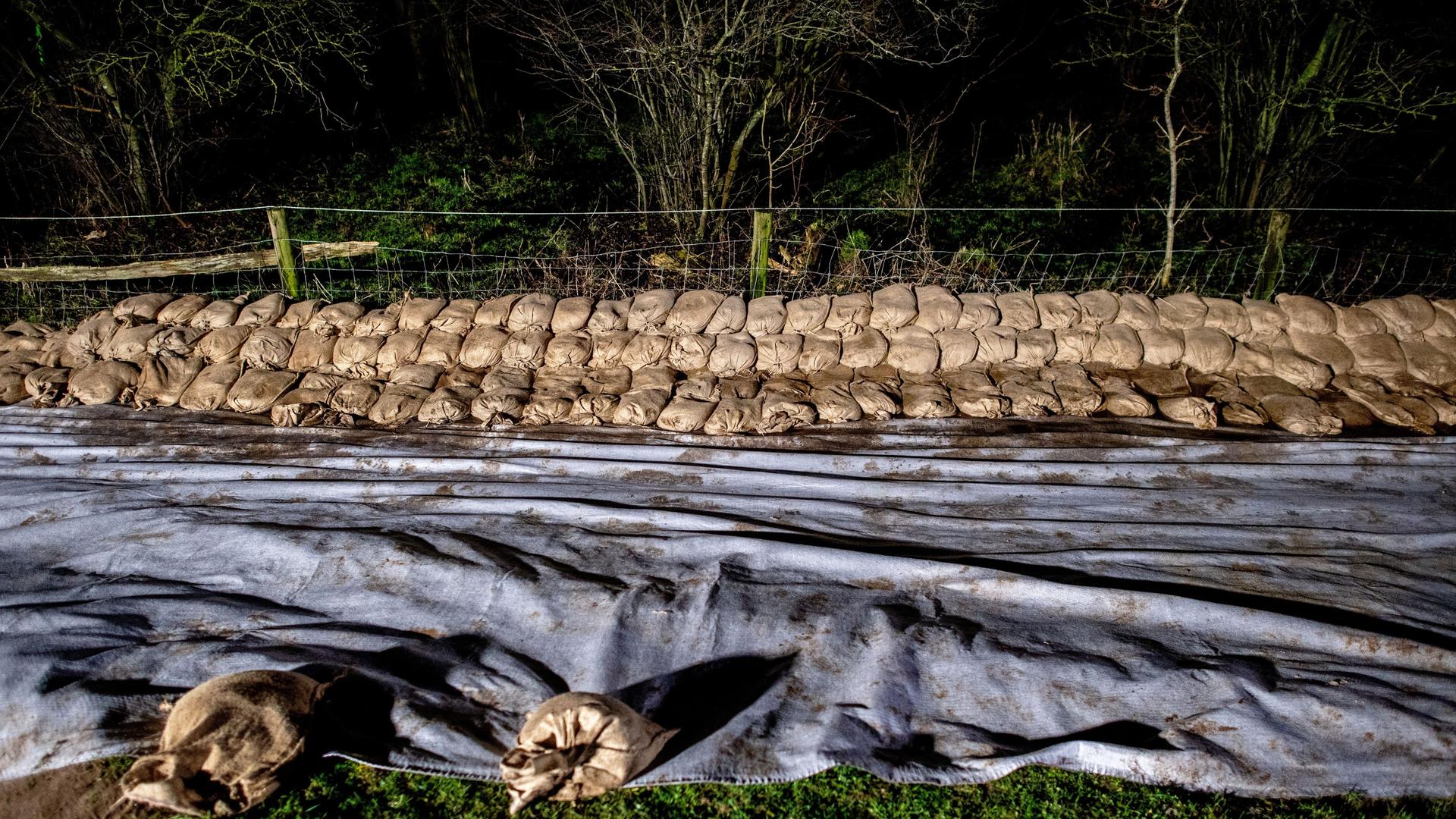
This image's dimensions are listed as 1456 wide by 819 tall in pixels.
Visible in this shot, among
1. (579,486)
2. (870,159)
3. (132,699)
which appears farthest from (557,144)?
(132,699)

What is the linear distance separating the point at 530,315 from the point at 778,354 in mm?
1631

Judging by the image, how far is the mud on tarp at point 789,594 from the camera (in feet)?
8.04

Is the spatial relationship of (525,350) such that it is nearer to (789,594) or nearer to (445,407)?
(445,407)

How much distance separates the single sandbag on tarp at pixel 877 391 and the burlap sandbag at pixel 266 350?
357 cm

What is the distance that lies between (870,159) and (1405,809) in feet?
28.7

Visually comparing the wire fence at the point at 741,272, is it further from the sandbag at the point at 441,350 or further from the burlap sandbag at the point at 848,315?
the sandbag at the point at 441,350

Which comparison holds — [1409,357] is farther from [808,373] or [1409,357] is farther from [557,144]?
[557,144]

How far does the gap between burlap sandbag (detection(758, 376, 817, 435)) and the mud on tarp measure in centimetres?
11

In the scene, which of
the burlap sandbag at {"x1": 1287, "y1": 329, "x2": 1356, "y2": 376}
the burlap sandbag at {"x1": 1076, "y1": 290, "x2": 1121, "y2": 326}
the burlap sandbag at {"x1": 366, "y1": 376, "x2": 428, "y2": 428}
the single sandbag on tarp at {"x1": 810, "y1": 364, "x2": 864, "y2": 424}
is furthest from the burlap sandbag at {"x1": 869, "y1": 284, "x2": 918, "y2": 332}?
the burlap sandbag at {"x1": 366, "y1": 376, "x2": 428, "y2": 428}

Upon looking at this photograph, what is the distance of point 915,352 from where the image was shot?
4.97m

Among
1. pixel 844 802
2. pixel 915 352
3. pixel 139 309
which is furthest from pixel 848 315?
pixel 139 309

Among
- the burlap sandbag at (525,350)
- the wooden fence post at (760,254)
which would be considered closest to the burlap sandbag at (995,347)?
the wooden fence post at (760,254)

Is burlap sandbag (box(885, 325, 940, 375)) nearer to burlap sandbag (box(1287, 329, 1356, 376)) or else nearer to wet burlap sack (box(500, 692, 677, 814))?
burlap sandbag (box(1287, 329, 1356, 376))

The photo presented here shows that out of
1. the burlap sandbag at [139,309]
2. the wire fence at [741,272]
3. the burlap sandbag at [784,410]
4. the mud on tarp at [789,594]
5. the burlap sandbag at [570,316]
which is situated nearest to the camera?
the mud on tarp at [789,594]
